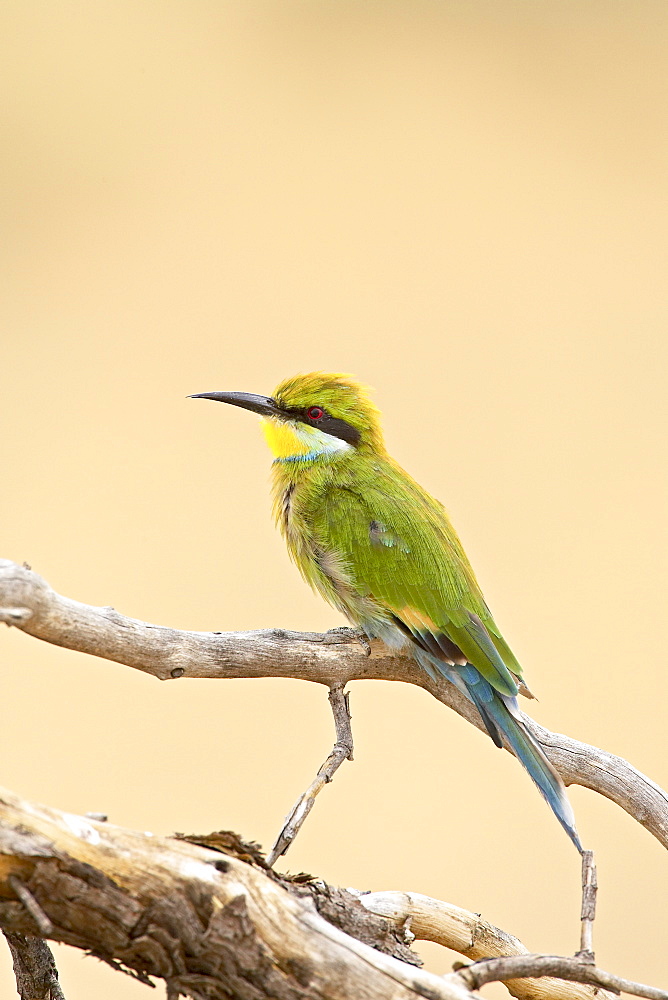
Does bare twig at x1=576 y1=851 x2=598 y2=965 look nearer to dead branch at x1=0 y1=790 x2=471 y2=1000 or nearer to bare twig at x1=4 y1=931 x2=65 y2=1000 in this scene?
dead branch at x1=0 y1=790 x2=471 y2=1000

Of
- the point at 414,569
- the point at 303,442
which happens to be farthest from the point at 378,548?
the point at 303,442

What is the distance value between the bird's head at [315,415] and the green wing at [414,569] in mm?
115

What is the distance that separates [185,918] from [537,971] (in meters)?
0.32

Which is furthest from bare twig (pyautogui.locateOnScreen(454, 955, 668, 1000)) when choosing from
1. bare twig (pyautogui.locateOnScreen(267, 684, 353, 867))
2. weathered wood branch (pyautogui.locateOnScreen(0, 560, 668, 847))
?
weathered wood branch (pyautogui.locateOnScreen(0, 560, 668, 847))

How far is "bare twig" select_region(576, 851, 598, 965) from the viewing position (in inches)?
37.8

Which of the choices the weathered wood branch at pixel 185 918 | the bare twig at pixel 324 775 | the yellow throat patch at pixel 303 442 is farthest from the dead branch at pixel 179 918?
the yellow throat patch at pixel 303 442

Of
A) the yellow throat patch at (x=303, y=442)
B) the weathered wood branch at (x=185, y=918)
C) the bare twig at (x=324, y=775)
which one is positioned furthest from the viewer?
the yellow throat patch at (x=303, y=442)

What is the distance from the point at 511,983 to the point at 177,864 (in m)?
0.55

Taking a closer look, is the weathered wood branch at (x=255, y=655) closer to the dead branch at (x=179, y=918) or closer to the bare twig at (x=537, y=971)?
the dead branch at (x=179, y=918)

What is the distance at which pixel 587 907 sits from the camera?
1.08m

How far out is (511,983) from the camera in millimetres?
1163

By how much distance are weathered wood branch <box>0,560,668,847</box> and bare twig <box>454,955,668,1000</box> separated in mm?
428

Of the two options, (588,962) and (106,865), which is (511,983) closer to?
(588,962)

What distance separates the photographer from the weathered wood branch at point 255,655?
93cm
